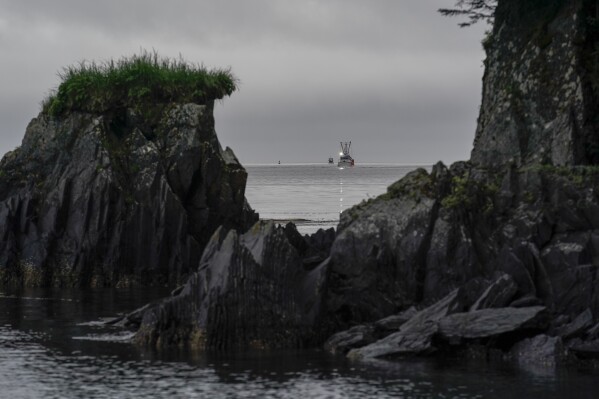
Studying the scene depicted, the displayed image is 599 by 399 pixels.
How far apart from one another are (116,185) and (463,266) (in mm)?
25624

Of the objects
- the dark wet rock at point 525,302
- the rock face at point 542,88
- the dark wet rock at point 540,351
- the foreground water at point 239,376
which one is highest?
the rock face at point 542,88

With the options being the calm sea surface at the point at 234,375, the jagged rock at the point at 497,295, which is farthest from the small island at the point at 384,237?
the calm sea surface at the point at 234,375

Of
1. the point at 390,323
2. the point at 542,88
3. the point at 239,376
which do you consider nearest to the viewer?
the point at 239,376

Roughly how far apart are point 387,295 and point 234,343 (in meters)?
6.43

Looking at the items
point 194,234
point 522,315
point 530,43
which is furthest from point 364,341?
point 194,234

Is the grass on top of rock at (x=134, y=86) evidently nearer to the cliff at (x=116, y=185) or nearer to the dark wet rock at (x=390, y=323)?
the cliff at (x=116, y=185)

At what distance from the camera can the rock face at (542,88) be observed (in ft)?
160

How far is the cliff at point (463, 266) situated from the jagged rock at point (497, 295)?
4 centimetres

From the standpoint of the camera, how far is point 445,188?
43281mm

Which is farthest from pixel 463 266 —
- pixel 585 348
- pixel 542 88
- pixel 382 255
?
pixel 542 88

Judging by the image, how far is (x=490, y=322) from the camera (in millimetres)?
35406

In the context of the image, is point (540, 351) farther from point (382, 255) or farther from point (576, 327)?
point (382, 255)

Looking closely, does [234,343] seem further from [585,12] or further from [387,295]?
[585,12]

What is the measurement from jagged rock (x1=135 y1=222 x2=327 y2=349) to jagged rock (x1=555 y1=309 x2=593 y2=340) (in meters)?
8.13
